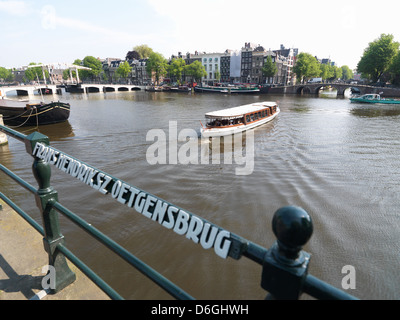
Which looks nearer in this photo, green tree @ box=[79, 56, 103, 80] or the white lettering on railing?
the white lettering on railing

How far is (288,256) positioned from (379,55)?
82.6 meters

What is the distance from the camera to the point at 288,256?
→ 3.19 ft

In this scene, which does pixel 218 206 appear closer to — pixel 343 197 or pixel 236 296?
pixel 236 296

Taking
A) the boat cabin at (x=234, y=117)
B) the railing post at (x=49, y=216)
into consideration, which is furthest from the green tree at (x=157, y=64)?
the railing post at (x=49, y=216)

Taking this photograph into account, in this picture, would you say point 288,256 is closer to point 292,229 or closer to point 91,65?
point 292,229

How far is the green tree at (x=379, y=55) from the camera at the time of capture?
63.1 metres

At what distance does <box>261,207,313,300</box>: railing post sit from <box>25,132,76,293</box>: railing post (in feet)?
6.04

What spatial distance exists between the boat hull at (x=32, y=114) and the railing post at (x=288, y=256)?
25484 mm

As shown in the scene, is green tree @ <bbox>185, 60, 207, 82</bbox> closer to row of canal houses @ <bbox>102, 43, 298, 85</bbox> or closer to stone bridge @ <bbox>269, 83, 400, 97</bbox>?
row of canal houses @ <bbox>102, 43, 298, 85</bbox>

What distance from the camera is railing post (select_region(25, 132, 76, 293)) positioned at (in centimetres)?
201

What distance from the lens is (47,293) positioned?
2.22 meters

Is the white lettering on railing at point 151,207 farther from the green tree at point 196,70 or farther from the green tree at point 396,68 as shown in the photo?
the green tree at point 196,70

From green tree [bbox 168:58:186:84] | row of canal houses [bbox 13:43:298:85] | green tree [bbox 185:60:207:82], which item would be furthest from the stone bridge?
green tree [bbox 168:58:186:84]
